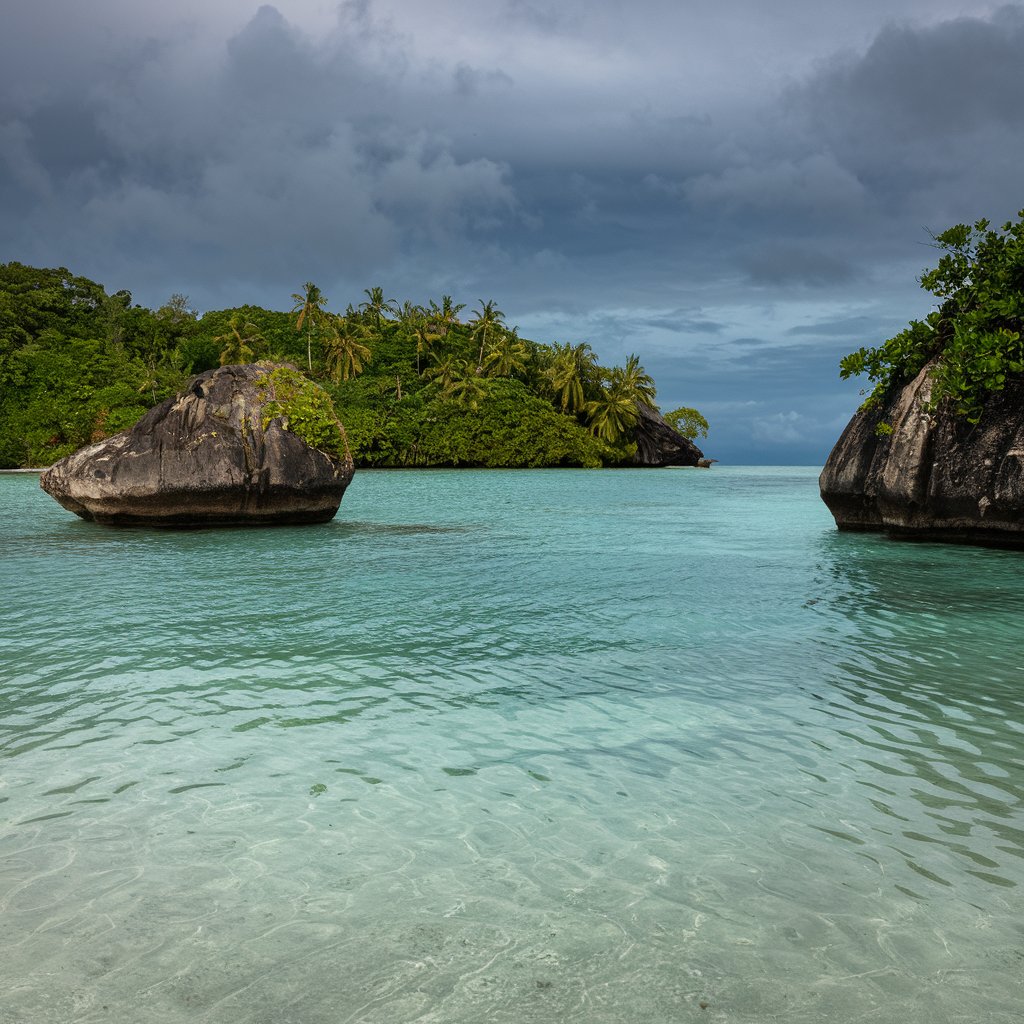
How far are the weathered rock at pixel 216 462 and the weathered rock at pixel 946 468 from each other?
10.6 meters

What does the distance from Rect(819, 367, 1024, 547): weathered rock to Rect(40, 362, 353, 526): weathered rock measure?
10.6 metres

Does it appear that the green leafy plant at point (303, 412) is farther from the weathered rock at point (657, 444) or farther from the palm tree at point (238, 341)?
the weathered rock at point (657, 444)

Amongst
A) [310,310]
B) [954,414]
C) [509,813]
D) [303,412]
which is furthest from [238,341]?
[509,813]

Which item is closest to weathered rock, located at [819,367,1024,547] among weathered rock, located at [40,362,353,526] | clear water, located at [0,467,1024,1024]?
clear water, located at [0,467,1024,1024]

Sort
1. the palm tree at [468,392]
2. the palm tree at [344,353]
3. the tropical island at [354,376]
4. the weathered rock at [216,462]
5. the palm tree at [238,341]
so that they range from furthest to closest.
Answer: the palm tree at [344,353] < the palm tree at [238,341] < the palm tree at [468,392] < the tropical island at [354,376] < the weathered rock at [216,462]

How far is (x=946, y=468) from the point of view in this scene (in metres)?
15.2

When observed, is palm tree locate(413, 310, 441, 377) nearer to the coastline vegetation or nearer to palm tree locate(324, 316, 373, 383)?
palm tree locate(324, 316, 373, 383)

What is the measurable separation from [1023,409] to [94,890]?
1554cm

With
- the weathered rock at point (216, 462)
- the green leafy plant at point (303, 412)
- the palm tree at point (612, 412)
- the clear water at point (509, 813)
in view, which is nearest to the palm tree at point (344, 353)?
the palm tree at point (612, 412)

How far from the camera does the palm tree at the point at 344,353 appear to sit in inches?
2874

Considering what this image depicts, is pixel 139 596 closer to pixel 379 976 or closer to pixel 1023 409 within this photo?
pixel 379 976

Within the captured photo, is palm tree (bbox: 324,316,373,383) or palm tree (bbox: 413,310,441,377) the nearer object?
palm tree (bbox: 324,316,373,383)

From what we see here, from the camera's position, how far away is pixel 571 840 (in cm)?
381

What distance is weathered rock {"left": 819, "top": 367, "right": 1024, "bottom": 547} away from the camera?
14.6 meters
